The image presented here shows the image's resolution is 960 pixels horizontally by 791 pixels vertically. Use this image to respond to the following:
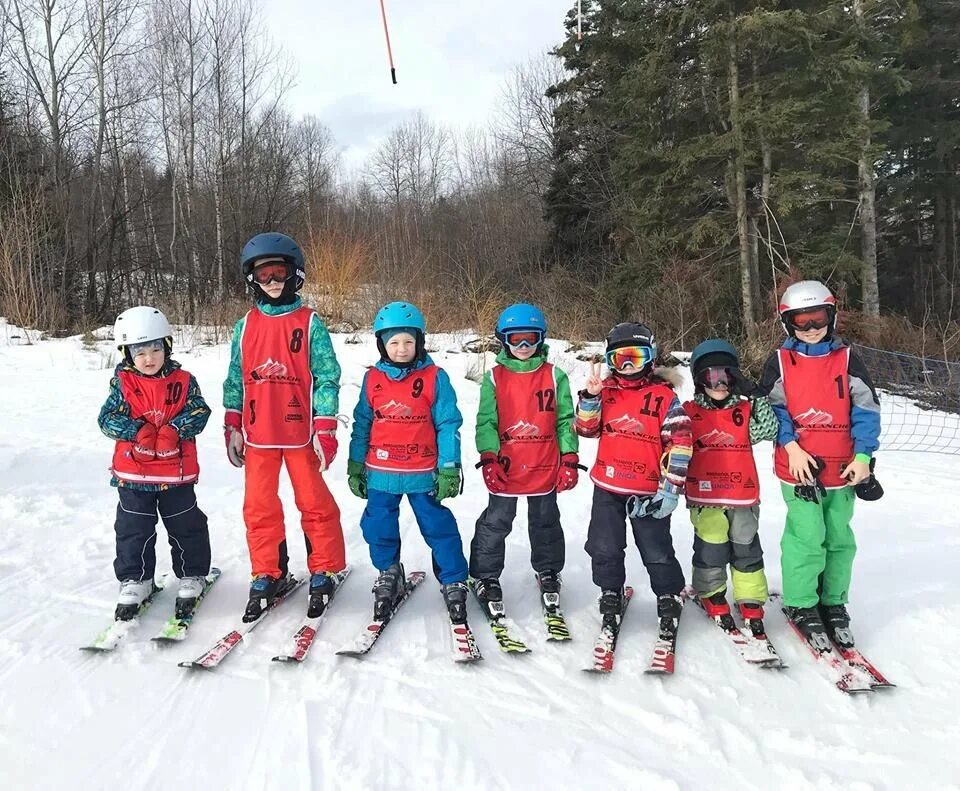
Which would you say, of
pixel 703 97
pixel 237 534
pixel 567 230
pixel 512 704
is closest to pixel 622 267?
pixel 703 97

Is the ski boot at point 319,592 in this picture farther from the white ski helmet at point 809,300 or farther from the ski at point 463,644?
the white ski helmet at point 809,300

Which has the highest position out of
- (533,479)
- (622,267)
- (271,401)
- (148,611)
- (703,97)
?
(703,97)

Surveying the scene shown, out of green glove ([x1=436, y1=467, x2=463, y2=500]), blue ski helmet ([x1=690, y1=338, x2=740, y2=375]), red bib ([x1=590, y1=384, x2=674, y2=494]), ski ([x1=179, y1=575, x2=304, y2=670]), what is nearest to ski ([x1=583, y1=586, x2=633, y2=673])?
red bib ([x1=590, y1=384, x2=674, y2=494])

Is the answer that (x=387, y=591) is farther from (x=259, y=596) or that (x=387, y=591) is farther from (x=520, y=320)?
(x=520, y=320)

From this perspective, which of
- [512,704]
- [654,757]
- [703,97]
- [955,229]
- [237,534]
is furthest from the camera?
[955,229]

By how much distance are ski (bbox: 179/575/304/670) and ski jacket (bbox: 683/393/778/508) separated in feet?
7.82

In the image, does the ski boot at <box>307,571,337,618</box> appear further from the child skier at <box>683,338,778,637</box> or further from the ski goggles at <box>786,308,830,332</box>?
the ski goggles at <box>786,308,830,332</box>

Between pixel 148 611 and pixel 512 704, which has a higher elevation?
pixel 148 611

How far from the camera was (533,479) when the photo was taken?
3316 mm

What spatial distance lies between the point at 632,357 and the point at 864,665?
1856 millimetres

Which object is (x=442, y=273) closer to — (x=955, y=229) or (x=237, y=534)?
(x=237, y=534)

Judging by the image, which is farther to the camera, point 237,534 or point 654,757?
point 237,534

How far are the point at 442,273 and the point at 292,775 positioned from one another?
1346 cm

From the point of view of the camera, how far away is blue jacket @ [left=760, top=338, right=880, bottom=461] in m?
2.96
